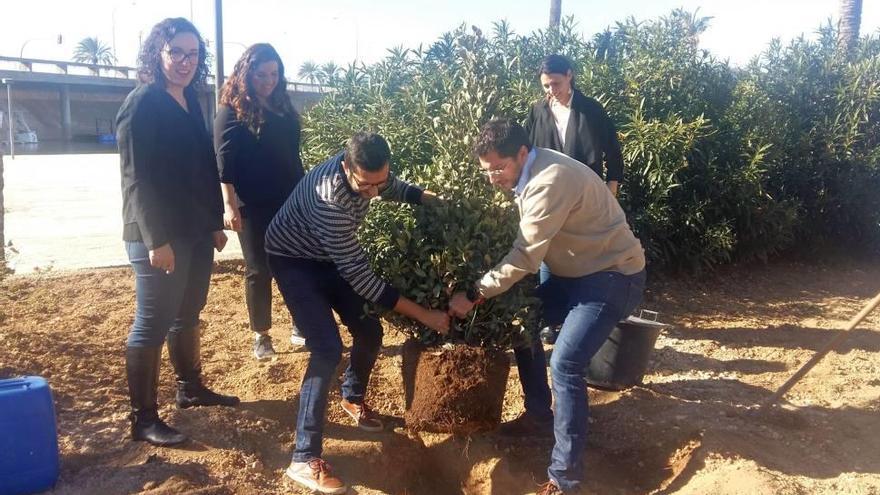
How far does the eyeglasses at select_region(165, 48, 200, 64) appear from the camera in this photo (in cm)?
329

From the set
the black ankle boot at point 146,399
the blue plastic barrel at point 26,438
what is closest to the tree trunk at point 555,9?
the black ankle boot at point 146,399

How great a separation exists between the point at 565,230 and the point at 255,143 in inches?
76.7

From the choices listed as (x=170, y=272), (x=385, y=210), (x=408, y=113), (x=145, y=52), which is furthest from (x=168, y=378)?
(x=408, y=113)

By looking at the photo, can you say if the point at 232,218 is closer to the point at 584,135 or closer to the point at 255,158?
the point at 255,158

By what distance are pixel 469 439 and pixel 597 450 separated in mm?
702

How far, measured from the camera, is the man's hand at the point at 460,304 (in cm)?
338

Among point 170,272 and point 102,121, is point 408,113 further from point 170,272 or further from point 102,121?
point 102,121

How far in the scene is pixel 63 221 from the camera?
1112 centimetres

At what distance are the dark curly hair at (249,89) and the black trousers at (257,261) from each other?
0.49 m

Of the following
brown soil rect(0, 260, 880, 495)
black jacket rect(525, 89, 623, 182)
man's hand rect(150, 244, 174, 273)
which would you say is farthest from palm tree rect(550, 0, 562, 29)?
man's hand rect(150, 244, 174, 273)

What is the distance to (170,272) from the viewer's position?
3.30 m

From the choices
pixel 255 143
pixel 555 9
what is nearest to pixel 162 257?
pixel 255 143

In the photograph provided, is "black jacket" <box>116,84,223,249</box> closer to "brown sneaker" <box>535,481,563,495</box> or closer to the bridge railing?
"brown sneaker" <box>535,481,563,495</box>

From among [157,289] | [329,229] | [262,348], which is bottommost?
[262,348]
